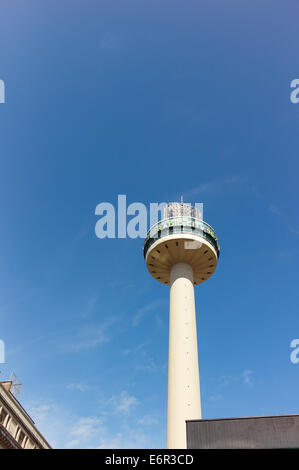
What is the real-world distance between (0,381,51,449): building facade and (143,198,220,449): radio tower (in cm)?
2039

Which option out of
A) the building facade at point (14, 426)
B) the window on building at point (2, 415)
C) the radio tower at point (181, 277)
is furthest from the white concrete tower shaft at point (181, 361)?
the window on building at point (2, 415)

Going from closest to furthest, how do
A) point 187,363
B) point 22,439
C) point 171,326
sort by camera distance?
1. point 187,363
2. point 171,326
3. point 22,439

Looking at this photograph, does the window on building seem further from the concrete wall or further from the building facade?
the concrete wall

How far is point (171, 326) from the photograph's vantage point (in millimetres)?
34844

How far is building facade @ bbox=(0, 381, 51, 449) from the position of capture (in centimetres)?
3912

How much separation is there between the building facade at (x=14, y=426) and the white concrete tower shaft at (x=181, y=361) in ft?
65.6

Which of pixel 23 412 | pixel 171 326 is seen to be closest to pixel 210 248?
pixel 171 326

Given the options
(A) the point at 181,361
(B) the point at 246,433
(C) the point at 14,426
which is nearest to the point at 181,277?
(A) the point at 181,361

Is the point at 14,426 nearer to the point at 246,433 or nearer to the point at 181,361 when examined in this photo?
the point at 181,361

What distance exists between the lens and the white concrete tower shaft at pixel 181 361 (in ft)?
95.1

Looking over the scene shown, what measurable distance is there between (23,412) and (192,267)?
91.5ft

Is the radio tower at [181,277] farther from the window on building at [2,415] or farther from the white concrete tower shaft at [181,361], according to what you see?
the window on building at [2,415]
